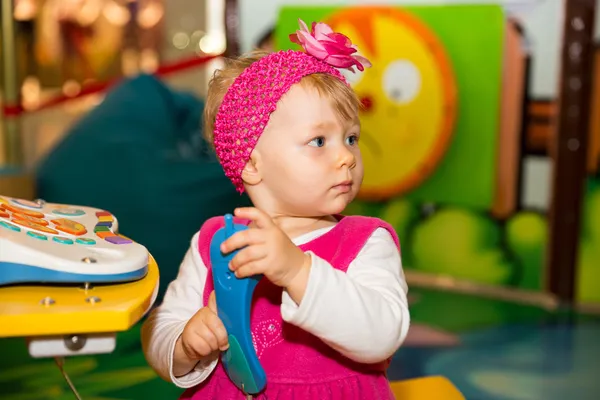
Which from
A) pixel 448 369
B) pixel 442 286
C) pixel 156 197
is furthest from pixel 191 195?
pixel 442 286

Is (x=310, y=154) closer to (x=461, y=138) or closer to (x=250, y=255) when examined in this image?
(x=250, y=255)

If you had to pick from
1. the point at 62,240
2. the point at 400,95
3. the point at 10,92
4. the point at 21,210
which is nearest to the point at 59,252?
the point at 62,240

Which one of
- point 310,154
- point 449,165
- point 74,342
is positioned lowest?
point 449,165

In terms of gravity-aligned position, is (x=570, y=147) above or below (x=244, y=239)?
below

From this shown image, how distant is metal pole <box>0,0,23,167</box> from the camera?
2266 mm

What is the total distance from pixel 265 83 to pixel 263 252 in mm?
217

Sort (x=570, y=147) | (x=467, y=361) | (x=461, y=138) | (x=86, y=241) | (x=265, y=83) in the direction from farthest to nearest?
(x=461, y=138) → (x=570, y=147) → (x=467, y=361) → (x=265, y=83) → (x=86, y=241)

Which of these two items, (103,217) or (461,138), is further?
(461,138)

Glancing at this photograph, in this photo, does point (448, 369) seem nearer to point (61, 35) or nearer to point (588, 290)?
point (588, 290)

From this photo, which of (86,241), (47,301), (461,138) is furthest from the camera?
(461,138)

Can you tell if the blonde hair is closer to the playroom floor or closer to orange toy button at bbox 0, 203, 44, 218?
orange toy button at bbox 0, 203, 44, 218

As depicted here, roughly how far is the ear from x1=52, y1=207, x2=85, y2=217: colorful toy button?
0.19 m

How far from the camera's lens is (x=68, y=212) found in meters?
0.87

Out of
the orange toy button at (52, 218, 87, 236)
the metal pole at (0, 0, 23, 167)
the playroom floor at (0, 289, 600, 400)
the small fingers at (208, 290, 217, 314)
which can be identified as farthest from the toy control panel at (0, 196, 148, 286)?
the metal pole at (0, 0, 23, 167)
